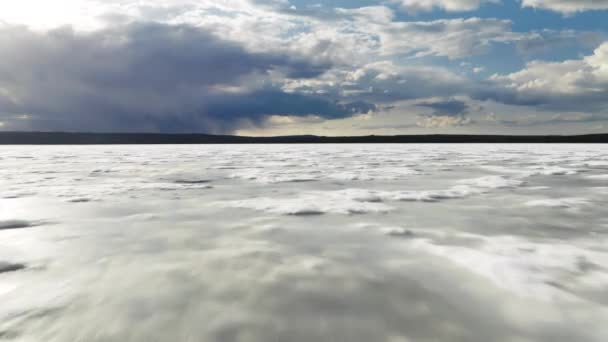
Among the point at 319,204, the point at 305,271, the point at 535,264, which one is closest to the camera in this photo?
the point at 305,271

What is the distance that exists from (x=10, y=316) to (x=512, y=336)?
293cm

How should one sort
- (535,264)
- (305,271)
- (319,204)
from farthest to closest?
(319,204), (535,264), (305,271)

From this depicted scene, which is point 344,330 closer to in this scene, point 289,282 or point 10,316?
point 289,282

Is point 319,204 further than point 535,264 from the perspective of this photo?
Yes

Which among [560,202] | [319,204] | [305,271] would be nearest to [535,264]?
[305,271]

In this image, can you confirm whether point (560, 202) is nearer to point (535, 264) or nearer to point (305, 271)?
point (535, 264)

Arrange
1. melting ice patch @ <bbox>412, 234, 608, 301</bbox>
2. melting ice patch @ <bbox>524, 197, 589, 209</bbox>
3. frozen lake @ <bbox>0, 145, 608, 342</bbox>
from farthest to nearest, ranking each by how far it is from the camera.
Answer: melting ice patch @ <bbox>524, 197, 589, 209</bbox> < melting ice patch @ <bbox>412, 234, 608, 301</bbox> < frozen lake @ <bbox>0, 145, 608, 342</bbox>

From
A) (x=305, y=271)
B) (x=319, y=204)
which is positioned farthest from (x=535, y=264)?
(x=319, y=204)

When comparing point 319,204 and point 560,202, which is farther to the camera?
point 560,202

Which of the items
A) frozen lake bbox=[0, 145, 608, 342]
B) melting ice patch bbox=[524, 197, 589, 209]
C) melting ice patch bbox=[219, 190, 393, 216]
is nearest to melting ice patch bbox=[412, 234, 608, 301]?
frozen lake bbox=[0, 145, 608, 342]

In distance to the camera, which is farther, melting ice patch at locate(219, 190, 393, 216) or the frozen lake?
melting ice patch at locate(219, 190, 393, 216)

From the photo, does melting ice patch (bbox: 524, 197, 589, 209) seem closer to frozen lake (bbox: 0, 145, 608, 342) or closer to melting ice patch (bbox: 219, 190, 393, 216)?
frozen lake (bbox: 0, 145, 608, 342)

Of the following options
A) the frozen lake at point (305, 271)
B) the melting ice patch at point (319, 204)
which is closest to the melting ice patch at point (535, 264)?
the frozen lake at point (305, 271)

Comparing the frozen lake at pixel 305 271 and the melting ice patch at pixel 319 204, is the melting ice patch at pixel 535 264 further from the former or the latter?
the melting ice patch at pixel 319 204
